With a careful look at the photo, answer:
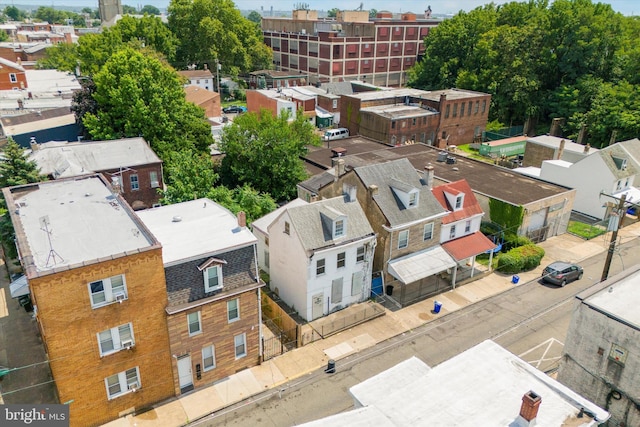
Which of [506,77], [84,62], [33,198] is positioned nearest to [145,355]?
[33,198]

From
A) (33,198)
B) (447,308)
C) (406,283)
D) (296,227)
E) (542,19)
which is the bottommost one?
(447,308)

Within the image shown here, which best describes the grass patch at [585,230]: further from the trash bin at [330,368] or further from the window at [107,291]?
the window at [107,291]

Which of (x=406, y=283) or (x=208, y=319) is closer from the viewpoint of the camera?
(x=208, y=319)

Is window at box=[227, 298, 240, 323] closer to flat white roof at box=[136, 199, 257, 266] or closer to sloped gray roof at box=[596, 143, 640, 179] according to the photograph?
flat white roof at box=[136, 199, 257, 266]

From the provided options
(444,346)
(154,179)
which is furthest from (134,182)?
(444,346)

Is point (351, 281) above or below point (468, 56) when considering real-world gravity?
below

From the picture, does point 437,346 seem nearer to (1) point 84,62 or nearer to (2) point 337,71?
(1) point 84,62

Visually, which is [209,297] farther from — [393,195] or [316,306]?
[393,195]
